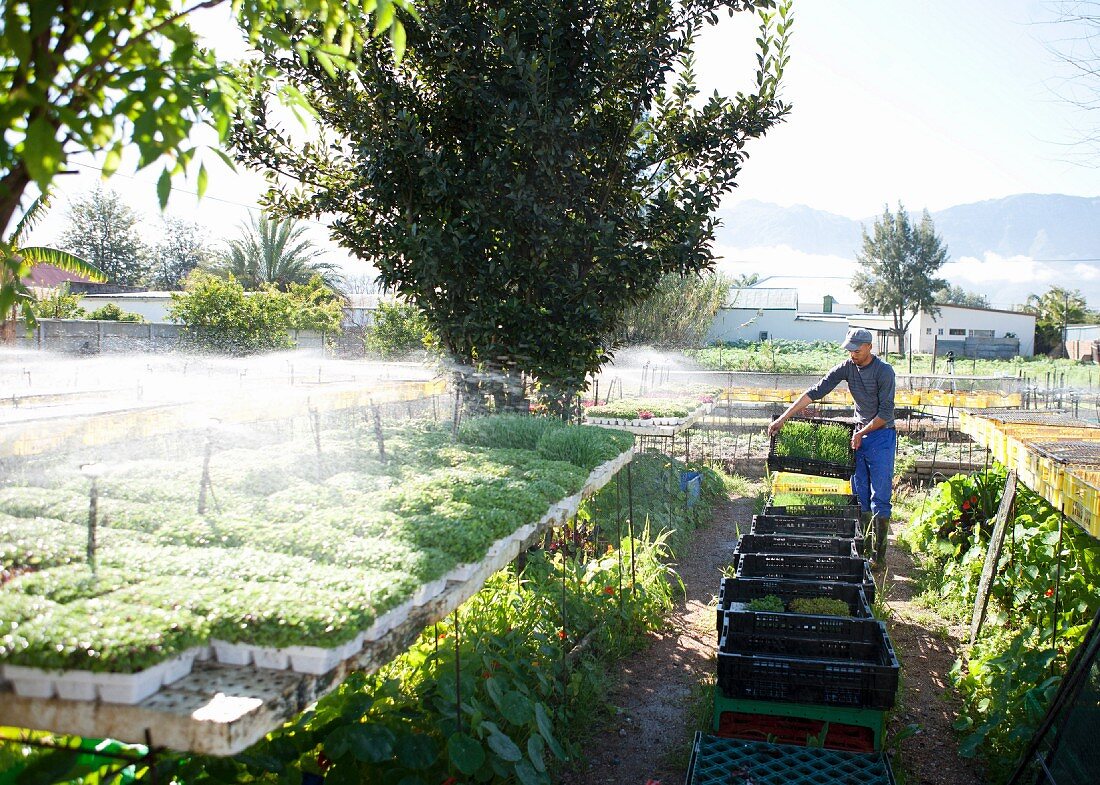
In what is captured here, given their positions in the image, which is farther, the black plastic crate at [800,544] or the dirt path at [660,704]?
the black plastic crate at [800,544]

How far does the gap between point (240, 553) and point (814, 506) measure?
5.75 m

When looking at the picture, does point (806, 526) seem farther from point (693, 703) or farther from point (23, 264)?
point (23, 264)

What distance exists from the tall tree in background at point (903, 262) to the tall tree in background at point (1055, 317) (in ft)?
26.5

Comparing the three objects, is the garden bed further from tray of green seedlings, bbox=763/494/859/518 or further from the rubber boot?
the rubber boot

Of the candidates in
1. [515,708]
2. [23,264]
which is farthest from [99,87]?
[515,708]

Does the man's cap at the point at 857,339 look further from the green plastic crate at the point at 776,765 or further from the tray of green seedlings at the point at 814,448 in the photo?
the green plastic crate at the point at 776,765

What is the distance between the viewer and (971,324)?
2537 inches

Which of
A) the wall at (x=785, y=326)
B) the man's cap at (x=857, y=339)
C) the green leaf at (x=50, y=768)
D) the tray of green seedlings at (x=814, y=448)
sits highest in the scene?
the wall at (x=785, y=326)

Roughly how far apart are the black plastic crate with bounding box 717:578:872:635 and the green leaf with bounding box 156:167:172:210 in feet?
11.7

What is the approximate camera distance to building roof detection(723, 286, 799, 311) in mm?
61625

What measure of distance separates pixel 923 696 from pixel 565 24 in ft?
18.5

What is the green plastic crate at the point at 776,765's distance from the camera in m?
3.54

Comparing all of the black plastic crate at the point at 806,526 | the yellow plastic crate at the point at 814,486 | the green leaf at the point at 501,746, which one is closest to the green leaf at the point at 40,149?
the green leaf at the point at 501,746

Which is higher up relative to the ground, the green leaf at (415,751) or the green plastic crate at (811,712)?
the green leaf at (415,751)
